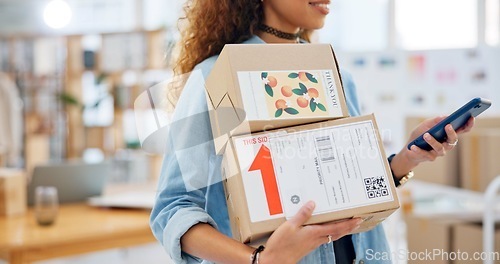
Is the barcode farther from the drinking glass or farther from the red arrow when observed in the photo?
the drinking glass

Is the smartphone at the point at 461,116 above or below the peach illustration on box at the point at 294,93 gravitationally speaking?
below

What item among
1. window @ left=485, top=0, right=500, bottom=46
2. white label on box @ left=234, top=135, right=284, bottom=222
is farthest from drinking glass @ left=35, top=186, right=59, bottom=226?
window @ left=485, top=0, right=500, bottom=46

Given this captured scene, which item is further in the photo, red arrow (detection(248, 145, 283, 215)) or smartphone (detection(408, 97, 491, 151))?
smartphone (detection(408, 97, 491, 151))

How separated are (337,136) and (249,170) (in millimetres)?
148

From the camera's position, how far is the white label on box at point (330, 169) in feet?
3.14

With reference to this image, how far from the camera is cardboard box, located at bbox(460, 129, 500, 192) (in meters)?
2.59

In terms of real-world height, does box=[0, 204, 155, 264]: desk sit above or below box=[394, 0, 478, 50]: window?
below

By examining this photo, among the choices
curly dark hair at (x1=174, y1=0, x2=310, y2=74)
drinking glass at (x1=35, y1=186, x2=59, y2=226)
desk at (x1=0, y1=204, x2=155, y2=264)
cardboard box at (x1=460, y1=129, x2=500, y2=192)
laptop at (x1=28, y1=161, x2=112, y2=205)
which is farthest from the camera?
laptop at (x1=28, y1=161, x2=112, y2=205)

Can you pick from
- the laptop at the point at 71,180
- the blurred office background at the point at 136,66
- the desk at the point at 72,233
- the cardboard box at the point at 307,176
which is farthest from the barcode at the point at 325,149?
the blurred office background at the point at 136,66

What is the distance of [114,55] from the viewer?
20.4ft

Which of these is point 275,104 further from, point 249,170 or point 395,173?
point 395,173

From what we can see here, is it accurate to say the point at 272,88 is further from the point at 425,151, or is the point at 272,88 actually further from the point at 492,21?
the point at 492,21

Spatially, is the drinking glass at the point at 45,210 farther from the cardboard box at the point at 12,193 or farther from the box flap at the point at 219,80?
the box flap at the point at 219,80

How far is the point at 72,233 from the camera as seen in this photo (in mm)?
2359
